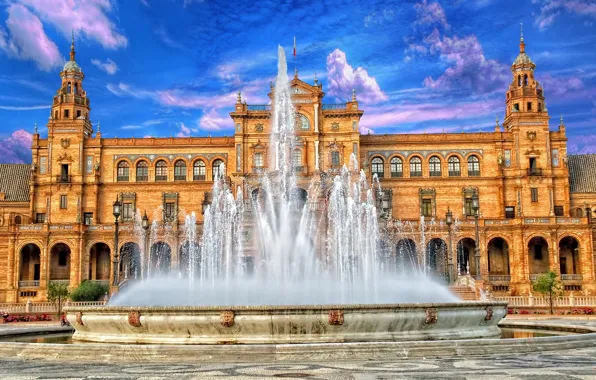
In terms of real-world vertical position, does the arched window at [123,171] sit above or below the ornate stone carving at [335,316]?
above

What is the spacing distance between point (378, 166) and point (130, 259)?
81.9 ft

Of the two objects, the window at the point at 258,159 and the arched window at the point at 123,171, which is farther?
the arched window at the point at 123,171

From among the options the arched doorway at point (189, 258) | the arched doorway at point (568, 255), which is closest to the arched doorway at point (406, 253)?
the arched doorway at point (568, 255)

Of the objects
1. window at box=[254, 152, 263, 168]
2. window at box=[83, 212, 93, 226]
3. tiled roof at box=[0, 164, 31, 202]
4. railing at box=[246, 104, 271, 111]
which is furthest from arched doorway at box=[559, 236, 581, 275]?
tiled roof at box=[0, 164, 31, 202]

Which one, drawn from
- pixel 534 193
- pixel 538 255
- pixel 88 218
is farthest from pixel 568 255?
pixel 88 218

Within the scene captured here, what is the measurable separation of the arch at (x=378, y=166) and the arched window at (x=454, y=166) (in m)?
6.41

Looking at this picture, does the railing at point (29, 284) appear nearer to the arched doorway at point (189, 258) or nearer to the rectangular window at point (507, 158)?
the arched doorway at point (189, 258)

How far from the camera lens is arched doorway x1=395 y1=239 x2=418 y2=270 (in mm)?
62531

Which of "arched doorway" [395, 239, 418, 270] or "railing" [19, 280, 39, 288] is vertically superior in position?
"arched doorway" [395, 239, 418, 270]

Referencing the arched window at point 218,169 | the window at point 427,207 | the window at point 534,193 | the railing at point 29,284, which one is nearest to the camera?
the railing at point 29,284

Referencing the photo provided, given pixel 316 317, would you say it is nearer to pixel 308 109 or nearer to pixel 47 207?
pixel 308 109

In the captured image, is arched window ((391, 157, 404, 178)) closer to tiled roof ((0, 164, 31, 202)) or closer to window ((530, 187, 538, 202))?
window ((530, 187, 538, 202))

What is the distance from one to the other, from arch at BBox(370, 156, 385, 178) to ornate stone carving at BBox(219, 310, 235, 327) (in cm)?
5209

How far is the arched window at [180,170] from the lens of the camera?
70.7 metres
